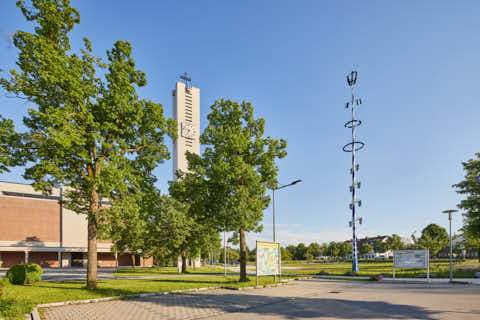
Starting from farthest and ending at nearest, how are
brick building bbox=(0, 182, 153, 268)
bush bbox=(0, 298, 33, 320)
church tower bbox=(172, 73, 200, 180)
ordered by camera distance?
1. church tower bbox=(172, 73, 200, 180)
2. brick building bbox=(0, 182, 153, 268)
3. bush bbox=(0, 298, 33, 320)

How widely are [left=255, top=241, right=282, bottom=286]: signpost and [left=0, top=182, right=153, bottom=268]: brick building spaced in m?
43.9

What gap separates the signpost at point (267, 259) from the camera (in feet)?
67.4

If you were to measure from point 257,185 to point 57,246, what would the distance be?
2238 inches

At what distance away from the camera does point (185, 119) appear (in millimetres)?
110188

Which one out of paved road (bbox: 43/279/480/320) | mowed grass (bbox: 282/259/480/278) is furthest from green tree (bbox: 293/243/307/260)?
paved road (bbox: 43/279/480/320)

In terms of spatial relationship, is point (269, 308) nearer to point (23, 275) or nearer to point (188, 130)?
point (23, 275)

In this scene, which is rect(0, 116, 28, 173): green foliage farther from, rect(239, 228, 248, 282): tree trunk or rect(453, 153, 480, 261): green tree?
rect(453, 153, 480, 261): green tree

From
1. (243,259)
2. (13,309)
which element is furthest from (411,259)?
(13,309)

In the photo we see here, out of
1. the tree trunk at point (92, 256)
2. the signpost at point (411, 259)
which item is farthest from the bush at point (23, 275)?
the signpost at point (411, 259)

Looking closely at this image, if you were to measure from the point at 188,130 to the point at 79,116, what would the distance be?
92.9 m

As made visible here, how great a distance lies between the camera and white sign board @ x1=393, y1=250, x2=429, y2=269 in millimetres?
26203

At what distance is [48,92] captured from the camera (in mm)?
15320

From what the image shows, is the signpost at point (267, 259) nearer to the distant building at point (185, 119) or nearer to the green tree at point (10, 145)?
the green tree at point (10, 145)

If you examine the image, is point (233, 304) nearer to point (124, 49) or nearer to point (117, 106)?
point (117, 106)
